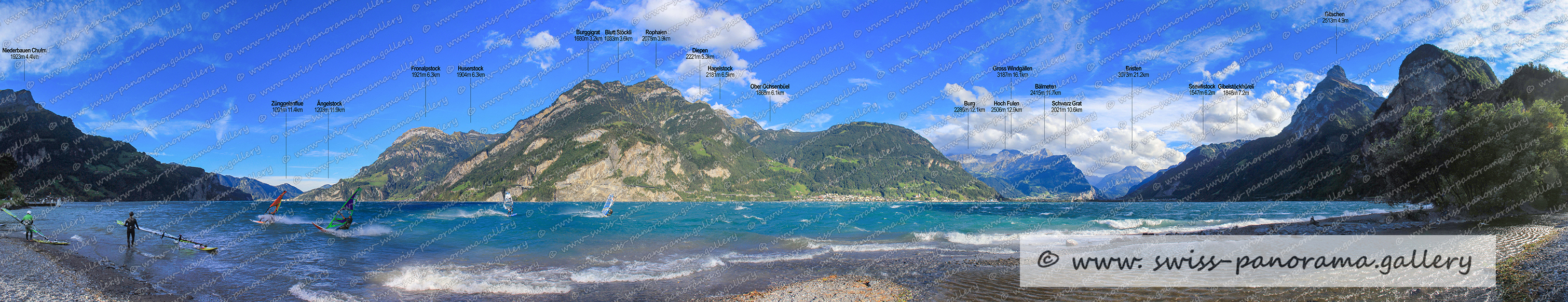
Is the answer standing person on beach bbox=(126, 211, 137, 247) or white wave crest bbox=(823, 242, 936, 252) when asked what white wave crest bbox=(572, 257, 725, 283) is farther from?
standing person on beach bbox=(126, 211, 137, 247)

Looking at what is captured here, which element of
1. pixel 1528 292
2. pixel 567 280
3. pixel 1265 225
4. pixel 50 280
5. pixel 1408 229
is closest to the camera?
pixel 1528 292

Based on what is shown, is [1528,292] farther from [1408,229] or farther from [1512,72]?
[1512,72]

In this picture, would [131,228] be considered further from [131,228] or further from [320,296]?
[320,296]

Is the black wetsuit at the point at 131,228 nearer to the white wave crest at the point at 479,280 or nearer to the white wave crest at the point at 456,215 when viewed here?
the white wave crest at the point at 479,280

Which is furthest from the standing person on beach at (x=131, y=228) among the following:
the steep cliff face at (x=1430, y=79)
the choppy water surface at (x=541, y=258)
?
the steep cliff face at (x=1430, y=79)

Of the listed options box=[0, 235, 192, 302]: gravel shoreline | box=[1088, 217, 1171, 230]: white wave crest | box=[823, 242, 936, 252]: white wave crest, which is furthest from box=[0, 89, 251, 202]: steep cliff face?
box=[1088, 217, 1171, 230]: white wave crest

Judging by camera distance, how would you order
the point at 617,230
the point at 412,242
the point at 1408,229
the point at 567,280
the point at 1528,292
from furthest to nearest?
the point at 617,230, the point at 412,242, the point at 1408,229, the point at 567,280, the point at 1528,292

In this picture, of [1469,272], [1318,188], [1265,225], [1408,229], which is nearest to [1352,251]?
[1469,272]

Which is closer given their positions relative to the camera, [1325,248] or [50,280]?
[50,280]
